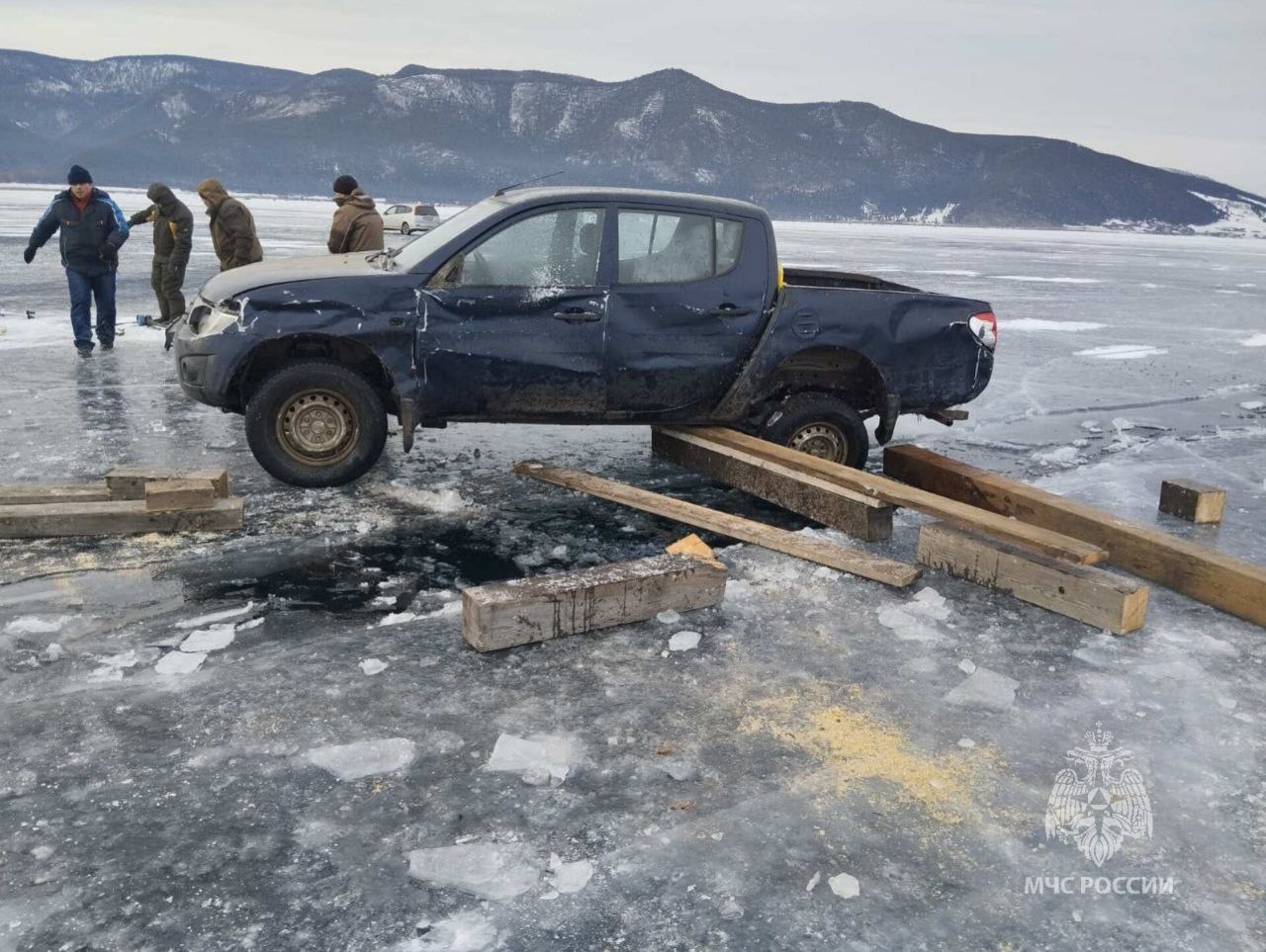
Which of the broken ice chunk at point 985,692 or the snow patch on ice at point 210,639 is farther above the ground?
the broken ice chunk at point 985,692

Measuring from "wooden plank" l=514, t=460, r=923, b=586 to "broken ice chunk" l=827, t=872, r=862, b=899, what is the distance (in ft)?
8.34

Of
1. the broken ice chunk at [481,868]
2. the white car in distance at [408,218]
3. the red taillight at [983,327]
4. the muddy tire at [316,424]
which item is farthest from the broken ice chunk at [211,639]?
the white car in distance at [408,218]

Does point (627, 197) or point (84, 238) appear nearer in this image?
point (627, 197)

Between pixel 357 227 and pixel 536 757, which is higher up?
pixel 357 227

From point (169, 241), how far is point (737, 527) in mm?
9579

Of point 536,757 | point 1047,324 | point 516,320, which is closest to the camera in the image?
point 536,757

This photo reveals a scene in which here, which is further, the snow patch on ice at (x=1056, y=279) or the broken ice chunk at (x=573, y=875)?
the snow patch on ice at (x=1056, y=279)

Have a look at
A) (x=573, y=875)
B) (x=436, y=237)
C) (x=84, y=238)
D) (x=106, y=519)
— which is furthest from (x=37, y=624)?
(x=84, y=238)

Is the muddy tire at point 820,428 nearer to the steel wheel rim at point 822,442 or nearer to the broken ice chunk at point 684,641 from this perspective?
the steel wheel rim at point 822,442

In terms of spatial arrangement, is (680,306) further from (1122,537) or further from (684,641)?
(1122,537)

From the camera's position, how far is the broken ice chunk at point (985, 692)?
438cm

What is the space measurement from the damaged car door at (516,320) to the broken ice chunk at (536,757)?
3.28 meters

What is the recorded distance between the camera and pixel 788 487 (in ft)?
22.0

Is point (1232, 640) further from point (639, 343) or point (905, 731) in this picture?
point (639, 343)
